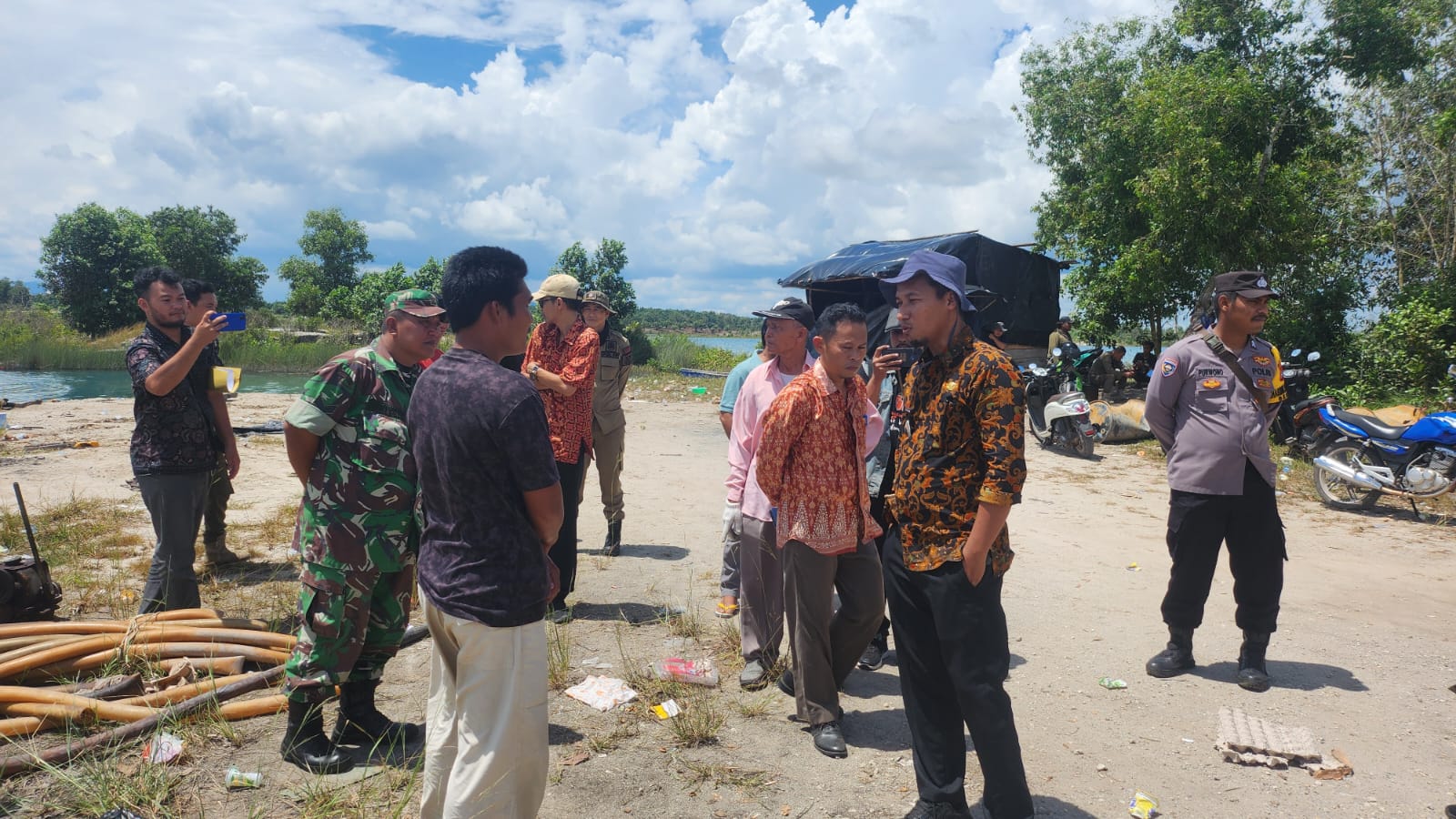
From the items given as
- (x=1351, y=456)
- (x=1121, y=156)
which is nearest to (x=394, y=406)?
(x=1351, y=456)

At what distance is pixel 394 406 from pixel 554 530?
103 cm

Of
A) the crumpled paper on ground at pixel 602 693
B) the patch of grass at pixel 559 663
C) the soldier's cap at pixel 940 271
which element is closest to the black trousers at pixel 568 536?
the patch of grass at pixel 559 663

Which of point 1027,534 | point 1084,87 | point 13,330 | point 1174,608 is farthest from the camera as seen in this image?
point 13,330

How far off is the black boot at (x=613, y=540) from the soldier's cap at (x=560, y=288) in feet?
6.98

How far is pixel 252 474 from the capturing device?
9.02m

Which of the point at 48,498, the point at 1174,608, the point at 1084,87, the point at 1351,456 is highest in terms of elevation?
the point at 1084,87

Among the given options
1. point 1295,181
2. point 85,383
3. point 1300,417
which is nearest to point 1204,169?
point 1295,181

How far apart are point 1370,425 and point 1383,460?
351 mm

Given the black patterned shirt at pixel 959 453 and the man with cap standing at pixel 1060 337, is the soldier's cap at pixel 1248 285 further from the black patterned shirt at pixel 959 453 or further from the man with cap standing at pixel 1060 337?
the man with cap standing at pixel 1060 337

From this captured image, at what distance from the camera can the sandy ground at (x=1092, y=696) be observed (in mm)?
2959

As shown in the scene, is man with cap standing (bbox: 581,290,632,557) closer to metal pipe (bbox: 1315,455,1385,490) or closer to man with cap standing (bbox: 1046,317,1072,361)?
metal pipe (bbox: 1315,455,1385,490)

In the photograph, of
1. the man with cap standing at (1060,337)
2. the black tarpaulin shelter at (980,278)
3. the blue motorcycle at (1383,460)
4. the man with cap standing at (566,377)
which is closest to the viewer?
the man with cap standing at (566,377)

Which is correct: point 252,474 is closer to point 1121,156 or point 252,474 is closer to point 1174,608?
point 1174,608

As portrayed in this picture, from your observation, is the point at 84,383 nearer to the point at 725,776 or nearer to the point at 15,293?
the point at 725,776
